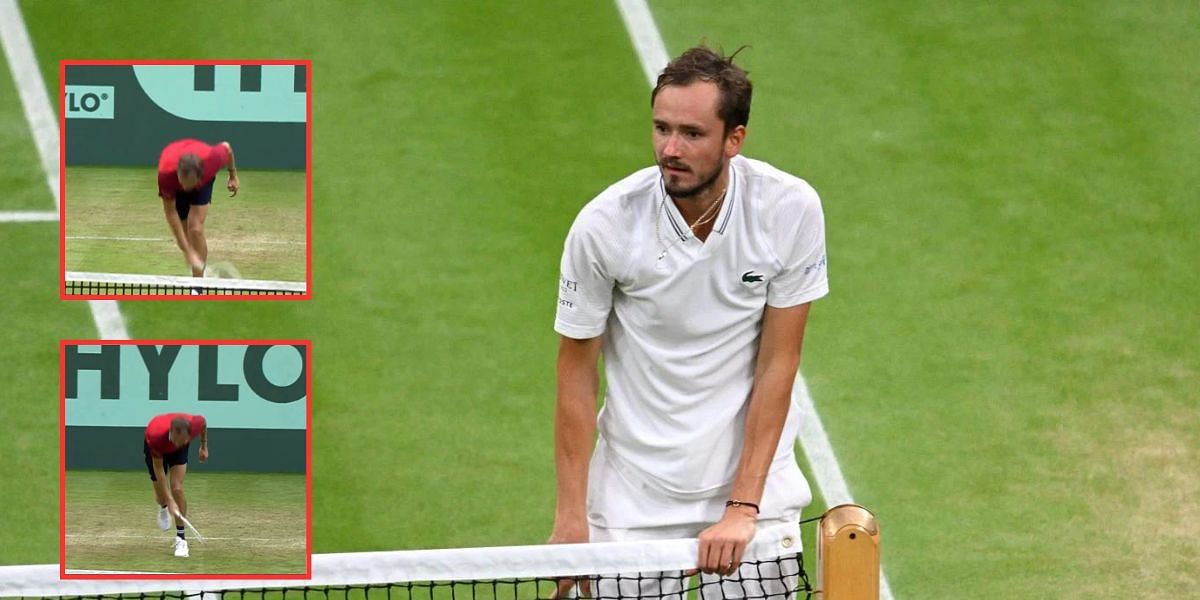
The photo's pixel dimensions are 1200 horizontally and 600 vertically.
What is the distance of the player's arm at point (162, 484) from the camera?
561 cm

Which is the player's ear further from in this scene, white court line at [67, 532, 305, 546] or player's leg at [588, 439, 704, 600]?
white court line at [67, 532, 305, 546]

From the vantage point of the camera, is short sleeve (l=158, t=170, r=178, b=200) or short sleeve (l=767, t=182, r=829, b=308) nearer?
short sleeve (l=767, t=182, r=829, b=308)

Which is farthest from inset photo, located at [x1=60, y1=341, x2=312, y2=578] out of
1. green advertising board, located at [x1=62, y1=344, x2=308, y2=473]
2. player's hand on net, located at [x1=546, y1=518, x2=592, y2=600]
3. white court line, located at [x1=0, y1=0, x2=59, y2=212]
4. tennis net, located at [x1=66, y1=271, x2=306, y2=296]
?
white court line, located at [x1=0, y1=0, x2=59, y2=212]

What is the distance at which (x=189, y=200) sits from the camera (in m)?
5.60

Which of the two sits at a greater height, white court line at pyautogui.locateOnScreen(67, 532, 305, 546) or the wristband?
the wristband

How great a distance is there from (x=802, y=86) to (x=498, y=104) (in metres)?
1.66

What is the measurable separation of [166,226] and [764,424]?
1814 millimetres

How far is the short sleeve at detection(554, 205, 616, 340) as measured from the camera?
5344 mm

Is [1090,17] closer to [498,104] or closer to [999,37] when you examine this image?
[999,37]

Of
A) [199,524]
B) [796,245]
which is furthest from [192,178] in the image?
[796,245]

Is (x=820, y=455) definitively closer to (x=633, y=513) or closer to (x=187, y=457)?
(x=633, y=513)

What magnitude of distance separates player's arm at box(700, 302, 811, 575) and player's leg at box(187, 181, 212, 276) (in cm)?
159

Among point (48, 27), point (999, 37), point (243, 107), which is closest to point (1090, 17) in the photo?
point (999, 37)

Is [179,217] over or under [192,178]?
under
